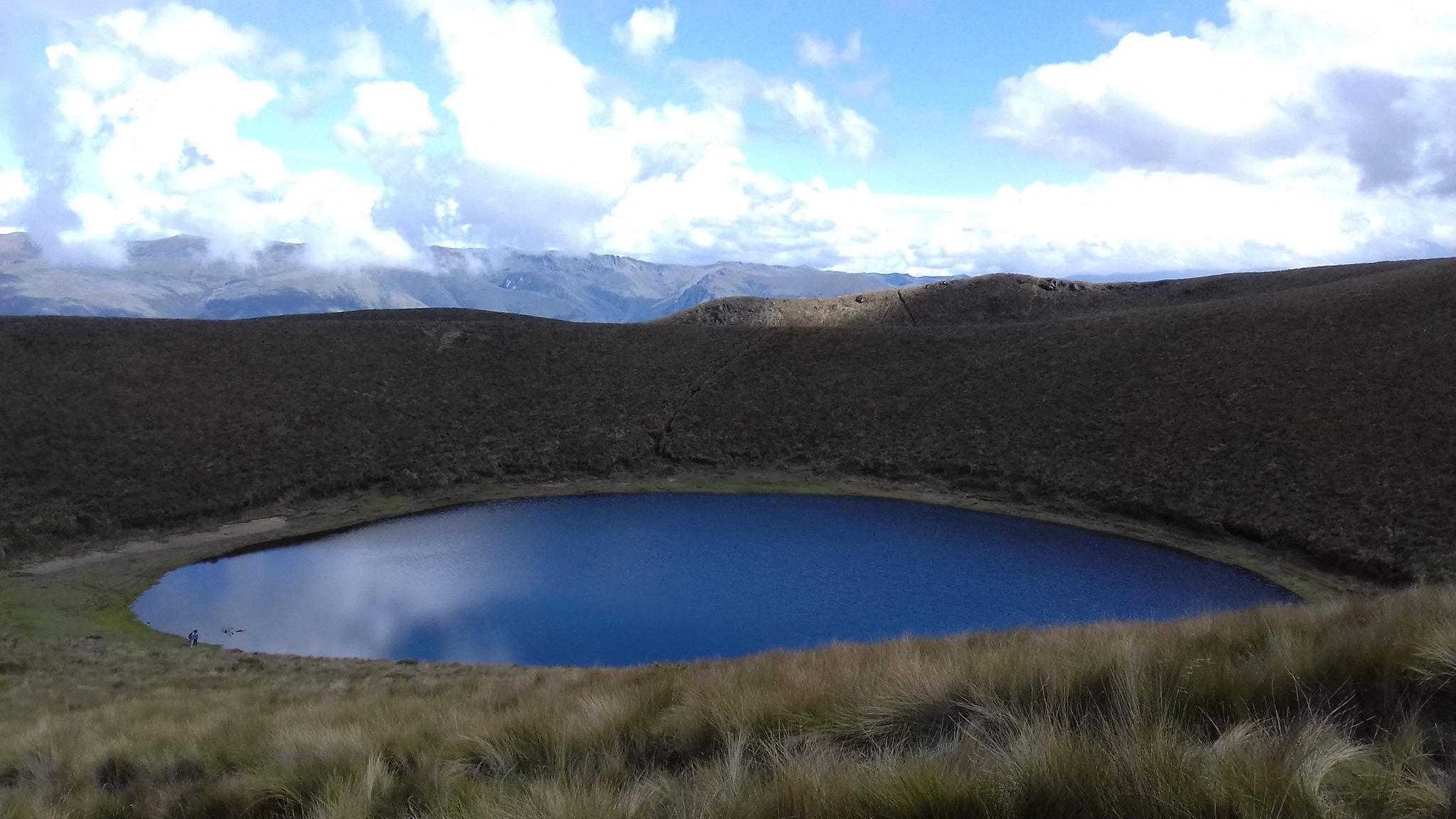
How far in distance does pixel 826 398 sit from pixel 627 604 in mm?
25878

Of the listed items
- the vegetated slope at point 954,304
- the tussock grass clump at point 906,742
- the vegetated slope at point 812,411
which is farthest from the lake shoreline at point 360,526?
the vegetated slope at point 954,304

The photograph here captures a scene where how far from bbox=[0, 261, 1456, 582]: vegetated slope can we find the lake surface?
15.3 ft

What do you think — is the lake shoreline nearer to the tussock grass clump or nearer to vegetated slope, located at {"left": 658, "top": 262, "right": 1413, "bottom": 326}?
the tussock grass clump

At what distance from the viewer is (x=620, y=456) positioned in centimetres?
4428

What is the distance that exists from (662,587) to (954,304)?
5628cm

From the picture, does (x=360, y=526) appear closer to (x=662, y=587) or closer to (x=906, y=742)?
(x=662, y=587)

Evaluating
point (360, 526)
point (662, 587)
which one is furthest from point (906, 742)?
point (360, 526)

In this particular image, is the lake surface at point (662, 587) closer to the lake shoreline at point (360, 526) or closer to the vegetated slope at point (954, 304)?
the lake shoreline at point (360, 526)

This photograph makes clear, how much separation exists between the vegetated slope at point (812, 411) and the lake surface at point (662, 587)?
4.66m

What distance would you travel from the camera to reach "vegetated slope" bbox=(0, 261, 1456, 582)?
3041 cm

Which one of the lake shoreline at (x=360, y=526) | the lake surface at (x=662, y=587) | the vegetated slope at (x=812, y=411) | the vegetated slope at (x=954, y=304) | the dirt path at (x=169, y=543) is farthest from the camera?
the vegetated slope at (x=954, y=304)

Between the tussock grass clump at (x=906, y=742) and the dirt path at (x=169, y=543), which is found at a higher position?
the tussock grass clump at (x=906, y=742)

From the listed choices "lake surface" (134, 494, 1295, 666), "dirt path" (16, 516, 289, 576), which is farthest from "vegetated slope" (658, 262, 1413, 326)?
"dirt path" (16, 516, 289, 576)

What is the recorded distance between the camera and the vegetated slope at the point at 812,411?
30406mm
